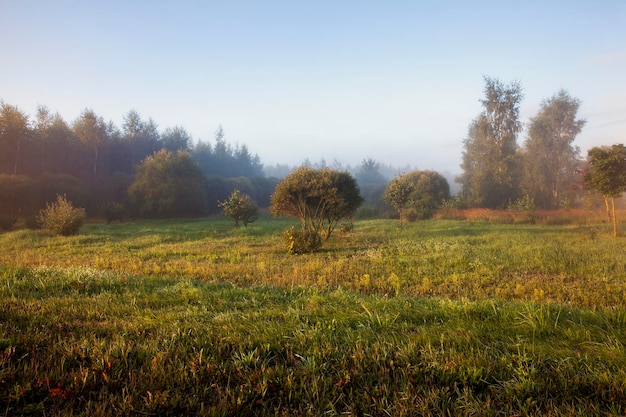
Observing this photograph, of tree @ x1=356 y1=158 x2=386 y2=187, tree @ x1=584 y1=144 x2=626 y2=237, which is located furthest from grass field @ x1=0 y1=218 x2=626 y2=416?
tree @ x1=356 y1=158 x2=386 y2=187

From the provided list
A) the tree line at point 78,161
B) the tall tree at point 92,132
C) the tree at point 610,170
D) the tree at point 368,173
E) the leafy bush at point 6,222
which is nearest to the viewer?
the tree at point 610,170

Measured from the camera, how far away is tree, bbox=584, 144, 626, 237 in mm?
14389

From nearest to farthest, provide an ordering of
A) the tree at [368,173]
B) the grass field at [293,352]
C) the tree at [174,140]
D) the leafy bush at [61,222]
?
the grass field at [293,352]
the leafy bush at [61,222]
the tree at [174,140]
the tree at [368,173]

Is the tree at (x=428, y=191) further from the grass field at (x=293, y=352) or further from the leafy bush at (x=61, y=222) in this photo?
the grass field at (x=293, y=352)

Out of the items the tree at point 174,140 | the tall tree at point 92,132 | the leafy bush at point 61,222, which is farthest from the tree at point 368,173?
the leafy bush at point 61,222

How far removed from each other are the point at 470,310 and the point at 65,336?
14.0 ft

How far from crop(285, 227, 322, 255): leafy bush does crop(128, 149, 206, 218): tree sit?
87.1 feet

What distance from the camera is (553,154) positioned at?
3712 cm

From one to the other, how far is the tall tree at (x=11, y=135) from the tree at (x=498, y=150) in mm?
44242

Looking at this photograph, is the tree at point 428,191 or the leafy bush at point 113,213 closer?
the leafy bush at point 113,213

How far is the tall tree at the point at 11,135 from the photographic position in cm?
2761

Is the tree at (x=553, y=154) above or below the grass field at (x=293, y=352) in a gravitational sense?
above

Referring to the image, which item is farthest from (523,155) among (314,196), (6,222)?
(6,222)

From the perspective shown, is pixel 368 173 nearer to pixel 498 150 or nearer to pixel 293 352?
pixel 498 150
